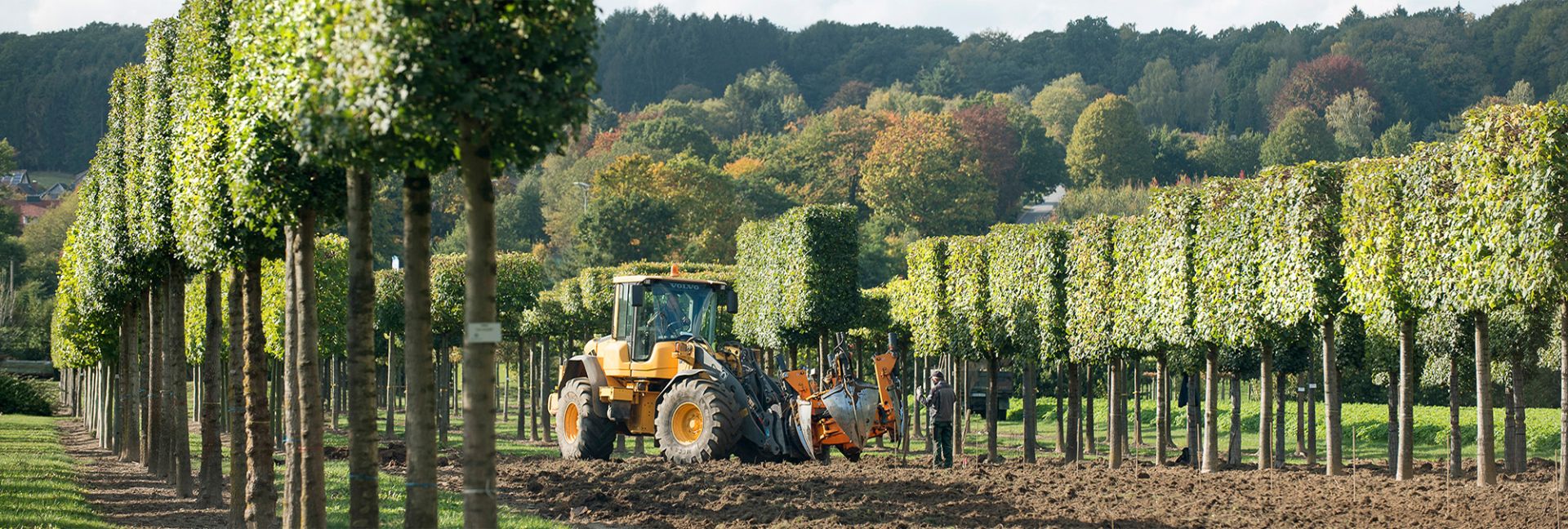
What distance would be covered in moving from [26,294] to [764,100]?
77.0 m

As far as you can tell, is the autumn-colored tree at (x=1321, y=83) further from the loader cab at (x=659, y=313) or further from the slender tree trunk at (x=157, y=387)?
the slender tree trunk at (x=157, y=387)

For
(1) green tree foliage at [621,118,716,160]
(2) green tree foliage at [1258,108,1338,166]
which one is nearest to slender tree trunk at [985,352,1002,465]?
(2) green tree foliage at [1258,108,1338,166]

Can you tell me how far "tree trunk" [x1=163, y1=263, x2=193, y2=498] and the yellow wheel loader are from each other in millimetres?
7085

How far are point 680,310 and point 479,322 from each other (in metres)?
15.7

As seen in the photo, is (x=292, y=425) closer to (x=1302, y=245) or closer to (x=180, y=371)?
(x=180, y=371)

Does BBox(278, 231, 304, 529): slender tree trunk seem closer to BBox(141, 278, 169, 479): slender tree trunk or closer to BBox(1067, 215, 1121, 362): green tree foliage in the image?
BBox(141, 278, 169, 479): slender tree trunk

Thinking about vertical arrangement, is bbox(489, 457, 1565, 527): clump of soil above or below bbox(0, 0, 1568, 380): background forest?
below

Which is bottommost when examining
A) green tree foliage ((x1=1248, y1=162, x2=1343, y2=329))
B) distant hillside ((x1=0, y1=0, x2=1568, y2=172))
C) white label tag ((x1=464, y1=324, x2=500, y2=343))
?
white label tag ((x1=464, y1=324, x2=500, y2=343))

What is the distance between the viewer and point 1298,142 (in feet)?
316

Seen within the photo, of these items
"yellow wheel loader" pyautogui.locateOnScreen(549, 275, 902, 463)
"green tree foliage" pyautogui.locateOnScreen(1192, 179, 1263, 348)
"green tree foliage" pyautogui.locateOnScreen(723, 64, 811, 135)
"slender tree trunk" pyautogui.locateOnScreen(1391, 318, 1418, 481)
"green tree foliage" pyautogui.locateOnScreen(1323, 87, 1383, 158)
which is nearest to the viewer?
"slender tree trunk" pyautogui.locateOnScreen(1391, 318, 1418, 481)

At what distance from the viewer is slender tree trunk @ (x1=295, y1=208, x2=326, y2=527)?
11602 millimetres

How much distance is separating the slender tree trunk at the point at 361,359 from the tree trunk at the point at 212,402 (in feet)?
16.6

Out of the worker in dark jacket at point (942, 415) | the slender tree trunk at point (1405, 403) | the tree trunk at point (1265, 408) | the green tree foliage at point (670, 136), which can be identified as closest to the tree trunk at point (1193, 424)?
the tree trunk at point (1265, 408)

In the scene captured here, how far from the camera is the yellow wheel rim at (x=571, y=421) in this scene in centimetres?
2538
